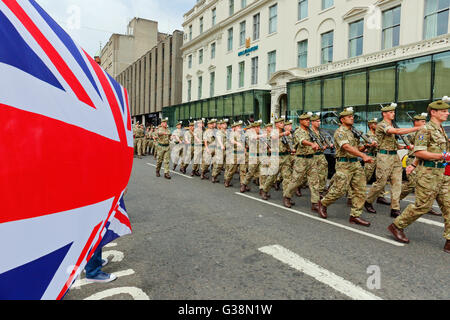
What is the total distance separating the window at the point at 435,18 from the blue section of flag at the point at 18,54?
16.9 m

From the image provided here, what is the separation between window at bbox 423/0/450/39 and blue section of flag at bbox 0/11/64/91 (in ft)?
55.3

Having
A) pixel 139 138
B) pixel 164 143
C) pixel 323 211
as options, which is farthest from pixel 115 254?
pixel 139 138

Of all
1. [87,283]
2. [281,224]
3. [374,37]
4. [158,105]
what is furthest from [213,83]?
[87,283]

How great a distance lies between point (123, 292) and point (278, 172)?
5.69 m

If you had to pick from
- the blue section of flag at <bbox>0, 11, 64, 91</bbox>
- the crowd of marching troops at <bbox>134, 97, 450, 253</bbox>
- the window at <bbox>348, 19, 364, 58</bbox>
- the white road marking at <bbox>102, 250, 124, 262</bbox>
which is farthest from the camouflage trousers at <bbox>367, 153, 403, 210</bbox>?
the window at <bbox>348, 19, 364, 58</bbox>

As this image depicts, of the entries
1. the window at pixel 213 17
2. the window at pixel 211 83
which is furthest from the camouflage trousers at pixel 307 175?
the window at pixel 213 17

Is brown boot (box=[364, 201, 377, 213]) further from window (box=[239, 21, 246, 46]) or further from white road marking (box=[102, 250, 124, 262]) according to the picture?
window (box=[239, 21, 246, 46])

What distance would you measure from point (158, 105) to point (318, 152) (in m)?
44.7

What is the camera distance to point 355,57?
16719 mm

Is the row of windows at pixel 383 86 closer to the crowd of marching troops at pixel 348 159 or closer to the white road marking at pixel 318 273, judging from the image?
the crowd of marching troops at pixel 348 159

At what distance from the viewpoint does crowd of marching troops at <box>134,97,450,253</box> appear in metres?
4.26

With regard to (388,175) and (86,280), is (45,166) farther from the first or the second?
(388,175)

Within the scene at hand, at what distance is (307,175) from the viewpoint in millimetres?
6625
